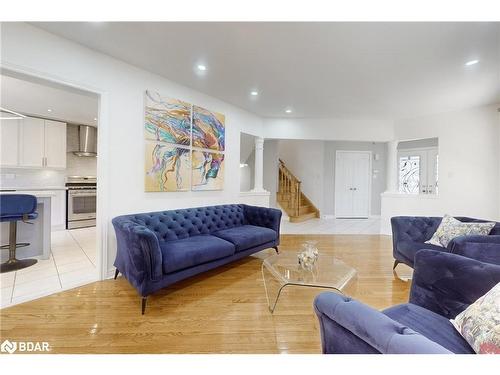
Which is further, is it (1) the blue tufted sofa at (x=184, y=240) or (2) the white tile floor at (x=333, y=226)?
(2) the white tile floor at (x=333, y=226)

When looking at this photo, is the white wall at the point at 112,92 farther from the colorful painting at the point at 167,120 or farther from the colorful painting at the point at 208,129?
the colorful painting at the point at 208,129

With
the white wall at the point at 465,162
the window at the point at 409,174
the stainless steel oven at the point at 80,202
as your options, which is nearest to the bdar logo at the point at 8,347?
the stainless steel oven at the point at 80,202

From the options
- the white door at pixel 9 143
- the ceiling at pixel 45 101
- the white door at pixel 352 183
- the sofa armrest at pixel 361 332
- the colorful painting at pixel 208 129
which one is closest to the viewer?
the sofa armrest at pixel 361 332

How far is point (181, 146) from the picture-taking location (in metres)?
3.55

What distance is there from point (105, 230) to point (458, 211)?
611 cm

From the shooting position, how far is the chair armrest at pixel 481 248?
7.12 feet

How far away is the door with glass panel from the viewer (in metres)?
7.03

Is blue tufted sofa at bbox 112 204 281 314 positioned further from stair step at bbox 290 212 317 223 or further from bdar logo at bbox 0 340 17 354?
stair step at bbox 290 212 317 223

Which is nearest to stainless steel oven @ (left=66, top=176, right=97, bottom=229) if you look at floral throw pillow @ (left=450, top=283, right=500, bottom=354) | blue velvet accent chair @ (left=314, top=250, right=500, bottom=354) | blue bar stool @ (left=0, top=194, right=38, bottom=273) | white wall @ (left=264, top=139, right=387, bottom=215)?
blue bar stool @ (left=0, top=194, right=38, bottom=273)

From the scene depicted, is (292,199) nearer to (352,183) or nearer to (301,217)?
(301,217)

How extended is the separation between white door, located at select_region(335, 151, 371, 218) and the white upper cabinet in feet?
24.8

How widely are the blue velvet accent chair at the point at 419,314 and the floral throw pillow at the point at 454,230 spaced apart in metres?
1.62
